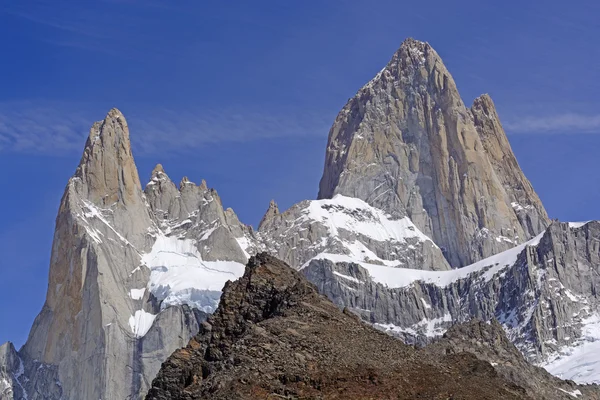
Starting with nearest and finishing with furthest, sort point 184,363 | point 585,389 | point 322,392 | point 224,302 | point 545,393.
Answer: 1. point 322,392
2. point 184,363
3. point 224,302
4. point 545,393
5. point 585,389

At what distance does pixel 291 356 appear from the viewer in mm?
88625

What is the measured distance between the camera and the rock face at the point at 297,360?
3354 inches

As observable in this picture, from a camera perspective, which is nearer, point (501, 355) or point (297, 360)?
point (297, 360)

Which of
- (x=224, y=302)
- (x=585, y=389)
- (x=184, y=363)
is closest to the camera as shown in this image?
(x=184, y=363)

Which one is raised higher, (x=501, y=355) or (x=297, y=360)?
(x=501, y=355)

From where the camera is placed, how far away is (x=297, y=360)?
8819cm

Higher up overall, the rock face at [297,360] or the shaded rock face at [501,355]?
the shaded rock face at [501,355]

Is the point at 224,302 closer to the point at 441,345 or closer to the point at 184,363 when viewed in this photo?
the point at 184,363

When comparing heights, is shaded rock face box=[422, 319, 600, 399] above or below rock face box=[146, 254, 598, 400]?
above

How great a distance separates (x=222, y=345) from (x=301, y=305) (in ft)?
17.3

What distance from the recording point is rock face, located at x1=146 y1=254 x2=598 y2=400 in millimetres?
85188

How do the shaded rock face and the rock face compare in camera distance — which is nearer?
the rock face

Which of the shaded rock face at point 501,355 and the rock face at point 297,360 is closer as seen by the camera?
the rock face at point 297,360

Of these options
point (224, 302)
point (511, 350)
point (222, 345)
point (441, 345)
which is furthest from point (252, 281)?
point (511, 350)
